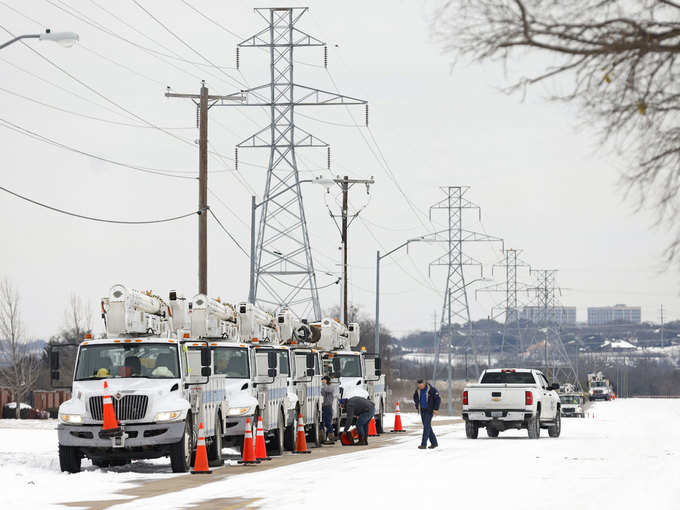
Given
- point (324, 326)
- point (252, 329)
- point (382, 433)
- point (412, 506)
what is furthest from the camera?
point (382, 433)


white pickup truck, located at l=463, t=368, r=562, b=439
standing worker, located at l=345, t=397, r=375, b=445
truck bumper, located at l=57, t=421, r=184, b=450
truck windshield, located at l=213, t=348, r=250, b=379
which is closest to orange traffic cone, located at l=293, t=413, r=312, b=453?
standing worker, located at l=345, t=397, r=375, b=445

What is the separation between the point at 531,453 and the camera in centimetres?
2823

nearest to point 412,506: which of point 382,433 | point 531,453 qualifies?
point 531,453

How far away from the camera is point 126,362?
24.3m

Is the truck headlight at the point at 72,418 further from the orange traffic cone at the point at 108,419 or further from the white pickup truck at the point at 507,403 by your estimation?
the white pickup truck at the point at 507,403

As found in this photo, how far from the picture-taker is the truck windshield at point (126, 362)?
2419 centimetres

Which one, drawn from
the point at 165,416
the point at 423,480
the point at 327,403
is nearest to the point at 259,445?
the point at 165,416

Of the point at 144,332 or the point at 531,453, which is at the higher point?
the point at 144,332

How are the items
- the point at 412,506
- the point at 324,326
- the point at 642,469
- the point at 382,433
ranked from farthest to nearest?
the point at 382,433, the point at 324,326, the point at 642,469, the point at 412,506

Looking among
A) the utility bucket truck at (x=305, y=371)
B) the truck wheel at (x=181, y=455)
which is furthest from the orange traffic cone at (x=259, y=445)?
the utility bucket truck at (x=305, y=371)

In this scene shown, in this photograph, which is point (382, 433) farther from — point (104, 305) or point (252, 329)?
point (104, 305)

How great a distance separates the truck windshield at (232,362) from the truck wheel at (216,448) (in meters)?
1.80

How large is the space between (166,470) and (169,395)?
1.91 metres

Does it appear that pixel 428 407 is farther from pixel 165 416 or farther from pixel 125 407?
pixel 125 407
